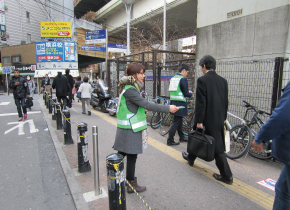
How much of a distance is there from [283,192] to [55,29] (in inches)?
1300

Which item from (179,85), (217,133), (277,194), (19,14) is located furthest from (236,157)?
(19,14)

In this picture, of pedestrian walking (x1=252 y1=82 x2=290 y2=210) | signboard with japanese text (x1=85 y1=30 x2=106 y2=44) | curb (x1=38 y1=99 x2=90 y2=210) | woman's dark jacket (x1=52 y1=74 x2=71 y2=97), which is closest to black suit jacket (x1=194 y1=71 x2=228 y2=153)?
pedestrian walking (x1=252 y1=82 x2=290 y2=210)

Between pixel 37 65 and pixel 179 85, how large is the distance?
96.4 ft

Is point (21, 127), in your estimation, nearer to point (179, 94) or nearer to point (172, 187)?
point (179, 94)

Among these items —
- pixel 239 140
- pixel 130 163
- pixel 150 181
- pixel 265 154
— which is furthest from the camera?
pixel 239 140

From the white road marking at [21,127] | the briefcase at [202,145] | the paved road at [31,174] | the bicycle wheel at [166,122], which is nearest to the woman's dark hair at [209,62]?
the briefcase at [202,145]

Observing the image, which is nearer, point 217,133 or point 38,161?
point 217,133

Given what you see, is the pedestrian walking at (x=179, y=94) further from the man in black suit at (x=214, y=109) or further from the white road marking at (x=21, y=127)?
the white road marking at (x=21, y=127)

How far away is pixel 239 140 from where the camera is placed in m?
4.24

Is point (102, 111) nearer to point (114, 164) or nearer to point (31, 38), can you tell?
point (114, 164)

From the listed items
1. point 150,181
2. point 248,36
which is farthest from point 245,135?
point 248,36

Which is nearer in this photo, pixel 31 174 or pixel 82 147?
pixel 82 147

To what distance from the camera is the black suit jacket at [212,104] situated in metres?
3.10

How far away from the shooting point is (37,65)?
94.1 ft
